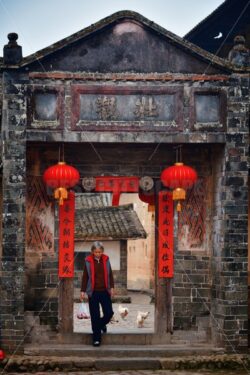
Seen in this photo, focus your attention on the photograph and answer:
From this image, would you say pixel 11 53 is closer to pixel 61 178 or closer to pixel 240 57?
pixel 61 178

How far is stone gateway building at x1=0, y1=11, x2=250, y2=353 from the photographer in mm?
13547

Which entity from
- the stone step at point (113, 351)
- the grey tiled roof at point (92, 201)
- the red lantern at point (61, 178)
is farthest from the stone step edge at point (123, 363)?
the grey tiled roof at point (92, 201)

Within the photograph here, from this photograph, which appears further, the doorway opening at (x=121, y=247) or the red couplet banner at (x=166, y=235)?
the doorway opening at (x=121, y=247)

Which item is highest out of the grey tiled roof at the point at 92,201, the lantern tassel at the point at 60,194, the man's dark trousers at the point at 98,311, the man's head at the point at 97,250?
the grey tiled roof at the point at 92,201

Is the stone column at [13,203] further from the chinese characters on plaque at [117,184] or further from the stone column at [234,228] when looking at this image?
the stone column at [234,228]

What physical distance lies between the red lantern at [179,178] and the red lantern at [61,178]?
1724 mm

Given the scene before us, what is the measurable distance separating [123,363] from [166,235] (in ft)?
8.85

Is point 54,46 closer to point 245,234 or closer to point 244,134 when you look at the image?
point 244,134

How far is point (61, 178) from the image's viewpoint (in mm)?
13516

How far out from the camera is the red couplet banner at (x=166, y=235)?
14344 mm

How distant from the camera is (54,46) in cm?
1359

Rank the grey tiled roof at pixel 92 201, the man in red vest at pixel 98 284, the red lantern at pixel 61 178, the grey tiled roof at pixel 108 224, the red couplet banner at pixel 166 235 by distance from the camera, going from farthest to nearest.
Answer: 1. the grey tiled roof at pixel 92 201
2. the grey tiled roof at pixel 108 224
3. the red couplet banner at pixel 166 235
4. the man in red vest at pixel 98 284
5. the red lantern at pixel 61 178

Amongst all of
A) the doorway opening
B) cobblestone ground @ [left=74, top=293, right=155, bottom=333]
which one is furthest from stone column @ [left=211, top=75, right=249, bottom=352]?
the doorway opening

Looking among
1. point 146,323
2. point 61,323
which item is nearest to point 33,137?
point 61,323
